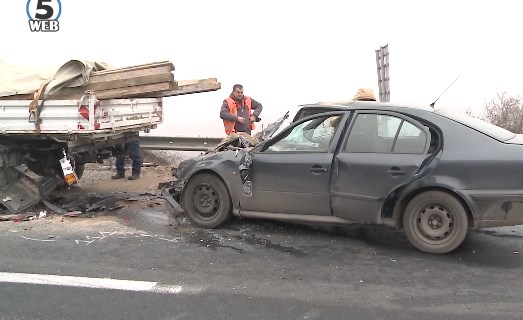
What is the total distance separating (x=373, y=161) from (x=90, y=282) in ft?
9.26

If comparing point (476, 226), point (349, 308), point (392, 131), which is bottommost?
point (349, 308)

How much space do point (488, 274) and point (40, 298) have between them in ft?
12.1

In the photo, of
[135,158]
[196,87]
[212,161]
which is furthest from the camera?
[135,158]

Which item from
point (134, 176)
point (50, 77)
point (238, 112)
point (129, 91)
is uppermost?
point (50, 77)

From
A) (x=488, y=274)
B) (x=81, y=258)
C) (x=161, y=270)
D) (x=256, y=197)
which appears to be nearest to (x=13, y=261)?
(x=81, y=258)

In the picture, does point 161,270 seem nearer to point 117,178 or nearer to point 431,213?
point 431,213

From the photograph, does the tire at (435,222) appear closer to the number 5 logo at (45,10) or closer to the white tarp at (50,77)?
the white tarp at (50,77)

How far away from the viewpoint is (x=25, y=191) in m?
6.61

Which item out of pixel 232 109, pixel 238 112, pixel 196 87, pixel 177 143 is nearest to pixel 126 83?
pixel 196 87

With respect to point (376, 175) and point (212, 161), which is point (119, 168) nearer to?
point (212, 161)

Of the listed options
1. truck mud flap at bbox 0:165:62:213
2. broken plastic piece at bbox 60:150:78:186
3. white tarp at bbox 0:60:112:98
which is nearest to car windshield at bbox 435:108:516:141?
white tarp at bbox 0:60:112:98

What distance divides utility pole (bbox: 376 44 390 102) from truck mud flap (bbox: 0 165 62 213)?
18.6 feet

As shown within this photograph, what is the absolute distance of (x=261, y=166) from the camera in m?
5.40

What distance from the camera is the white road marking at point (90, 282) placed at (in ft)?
13.0
